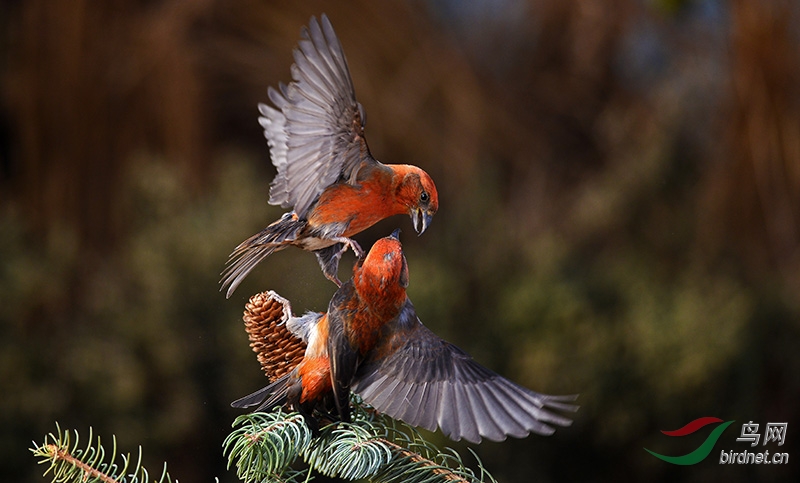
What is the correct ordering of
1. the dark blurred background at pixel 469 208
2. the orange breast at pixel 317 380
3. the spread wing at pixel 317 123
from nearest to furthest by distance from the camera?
1. the spread wing at pixel 317 123
2. the orange breast at pixel 317 380
3. the dark blurred background at pixel 469 208

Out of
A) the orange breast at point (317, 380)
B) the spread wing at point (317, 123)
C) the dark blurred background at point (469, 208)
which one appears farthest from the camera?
the dark blurred background at point (469, 208)

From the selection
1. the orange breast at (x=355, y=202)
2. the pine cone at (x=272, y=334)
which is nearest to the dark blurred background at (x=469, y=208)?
the pine cone at (x=272, y=334)

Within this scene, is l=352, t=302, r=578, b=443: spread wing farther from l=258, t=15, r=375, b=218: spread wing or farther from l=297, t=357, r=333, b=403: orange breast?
l=258, t=15, r=375, b=218: spread wing

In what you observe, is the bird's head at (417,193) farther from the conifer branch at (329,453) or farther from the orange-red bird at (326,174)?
the conifer branch at (329,453)

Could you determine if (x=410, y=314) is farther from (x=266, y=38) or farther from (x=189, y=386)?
(x=266, y=38)

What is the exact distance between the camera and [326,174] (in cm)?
70

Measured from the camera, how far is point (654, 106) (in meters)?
2.40

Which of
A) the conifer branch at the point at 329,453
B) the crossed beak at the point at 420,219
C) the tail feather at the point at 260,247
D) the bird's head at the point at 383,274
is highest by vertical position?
the crossed beak at the point at 420,219

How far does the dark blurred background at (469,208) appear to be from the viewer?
1.84 meters

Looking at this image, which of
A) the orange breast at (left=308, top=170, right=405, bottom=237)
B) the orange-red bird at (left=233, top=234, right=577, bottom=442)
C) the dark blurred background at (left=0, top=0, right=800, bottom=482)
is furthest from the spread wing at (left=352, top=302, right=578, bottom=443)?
the dark blurred background at (left=0, top=0, right=800, bottom=482)

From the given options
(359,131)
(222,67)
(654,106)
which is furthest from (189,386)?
(654,106)

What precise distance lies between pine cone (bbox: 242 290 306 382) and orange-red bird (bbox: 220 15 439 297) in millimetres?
51

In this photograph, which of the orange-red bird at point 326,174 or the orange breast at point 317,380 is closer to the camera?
the orange-red bird at point 326,174

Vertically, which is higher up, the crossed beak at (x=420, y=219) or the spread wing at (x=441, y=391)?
the crossed beak at (x=420, y=219)
